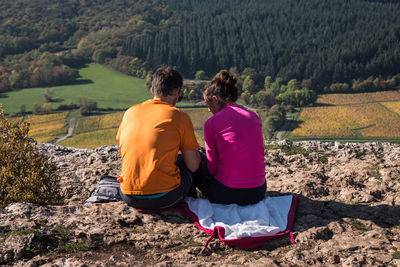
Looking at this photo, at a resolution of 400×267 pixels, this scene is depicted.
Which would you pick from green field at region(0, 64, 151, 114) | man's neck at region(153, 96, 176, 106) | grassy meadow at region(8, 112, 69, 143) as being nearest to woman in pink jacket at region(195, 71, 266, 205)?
man's neck at region(153, 96, 176, 106)

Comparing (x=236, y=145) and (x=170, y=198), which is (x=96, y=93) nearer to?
(x=170, y=198)

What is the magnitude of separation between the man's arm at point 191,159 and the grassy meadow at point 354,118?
57.7 meters

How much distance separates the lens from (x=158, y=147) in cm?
510

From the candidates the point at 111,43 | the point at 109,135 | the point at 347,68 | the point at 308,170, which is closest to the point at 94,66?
the point at 111,43

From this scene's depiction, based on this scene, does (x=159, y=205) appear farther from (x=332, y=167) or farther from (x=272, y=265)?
(x=332, y=167)

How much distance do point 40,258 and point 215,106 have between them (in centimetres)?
341

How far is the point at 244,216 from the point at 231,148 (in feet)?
3.64

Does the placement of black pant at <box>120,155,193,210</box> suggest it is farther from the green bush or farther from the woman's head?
the green bush

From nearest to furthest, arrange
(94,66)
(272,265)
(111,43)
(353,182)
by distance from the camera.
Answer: (272,265), (353,182), (94,66), (111,43)

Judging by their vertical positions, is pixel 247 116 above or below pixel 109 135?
above

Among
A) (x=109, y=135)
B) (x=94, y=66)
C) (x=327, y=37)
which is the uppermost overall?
(x=327, y=37)

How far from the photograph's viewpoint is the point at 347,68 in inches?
3947

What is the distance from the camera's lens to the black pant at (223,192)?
18.8 ft

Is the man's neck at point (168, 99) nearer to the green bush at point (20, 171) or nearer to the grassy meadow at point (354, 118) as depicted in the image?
the green bush at point (20, 171)
